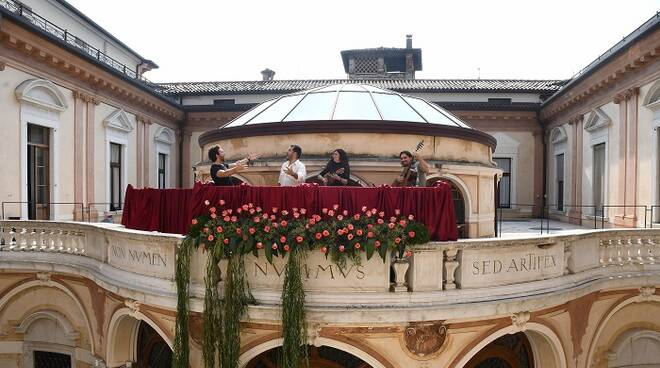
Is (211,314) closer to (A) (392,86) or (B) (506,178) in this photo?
(A) (392,86)

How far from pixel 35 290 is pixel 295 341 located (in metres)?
7.41

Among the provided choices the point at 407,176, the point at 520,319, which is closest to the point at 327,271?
the point at 407,176

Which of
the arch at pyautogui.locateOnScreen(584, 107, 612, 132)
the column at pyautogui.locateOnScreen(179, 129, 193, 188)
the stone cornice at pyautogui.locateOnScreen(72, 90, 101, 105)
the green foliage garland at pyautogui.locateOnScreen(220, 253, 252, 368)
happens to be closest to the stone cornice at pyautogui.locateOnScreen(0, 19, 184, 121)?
the stone cornice at pyautogui.locateOnScreen(72, 90, 101, 105)

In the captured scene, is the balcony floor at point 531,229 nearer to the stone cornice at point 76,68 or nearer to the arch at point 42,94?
the arch at point 42,94

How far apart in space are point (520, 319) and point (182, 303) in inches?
199

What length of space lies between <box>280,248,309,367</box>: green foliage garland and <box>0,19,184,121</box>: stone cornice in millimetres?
12134

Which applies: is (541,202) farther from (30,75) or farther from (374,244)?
(30,75)

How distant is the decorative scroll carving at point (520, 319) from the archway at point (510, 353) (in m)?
1.37

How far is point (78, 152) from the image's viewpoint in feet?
56.0

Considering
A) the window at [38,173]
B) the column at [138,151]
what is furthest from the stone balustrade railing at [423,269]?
the column at [138,151]

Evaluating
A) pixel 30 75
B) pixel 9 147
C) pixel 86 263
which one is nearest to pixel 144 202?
pixel 86 263

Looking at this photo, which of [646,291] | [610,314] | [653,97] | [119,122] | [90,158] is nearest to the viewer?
[610,314]

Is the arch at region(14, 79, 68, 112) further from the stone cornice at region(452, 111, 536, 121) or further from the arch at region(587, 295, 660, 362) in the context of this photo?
the stone cornice at region(452, 111, 536, 121)

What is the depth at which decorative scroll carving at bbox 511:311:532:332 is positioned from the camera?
6.88m
